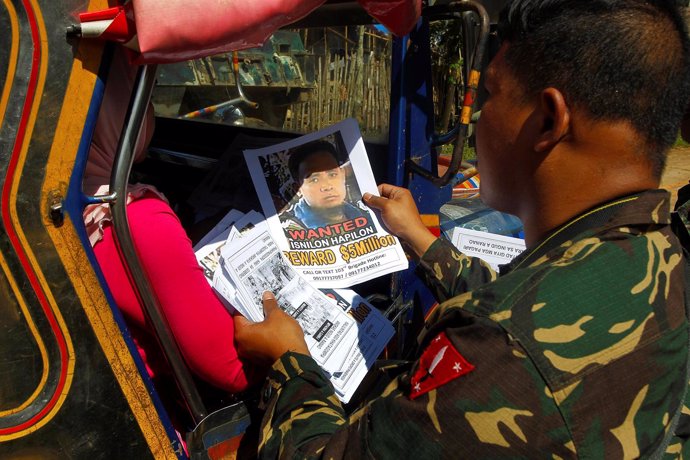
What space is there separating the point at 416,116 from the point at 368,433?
3.31 feet

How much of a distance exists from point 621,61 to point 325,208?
0.86m

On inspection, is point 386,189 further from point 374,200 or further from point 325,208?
point 325,208

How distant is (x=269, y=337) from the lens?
121cm

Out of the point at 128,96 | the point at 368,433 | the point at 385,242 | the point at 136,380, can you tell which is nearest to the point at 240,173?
the point at 385,242

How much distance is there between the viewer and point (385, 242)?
1500mm

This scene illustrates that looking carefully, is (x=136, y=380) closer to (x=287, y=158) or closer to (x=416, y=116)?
(x=287, y=158)

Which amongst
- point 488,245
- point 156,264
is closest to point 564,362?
point 156,264

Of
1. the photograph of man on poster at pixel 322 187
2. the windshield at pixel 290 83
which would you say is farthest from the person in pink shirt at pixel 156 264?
the windshield at pixel 290 83

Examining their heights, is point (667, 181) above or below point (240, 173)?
below

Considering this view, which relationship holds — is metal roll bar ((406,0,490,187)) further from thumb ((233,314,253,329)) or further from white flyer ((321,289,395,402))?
thumb ((233,314,253,329))

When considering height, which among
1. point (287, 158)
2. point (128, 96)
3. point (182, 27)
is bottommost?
point (287, 158)

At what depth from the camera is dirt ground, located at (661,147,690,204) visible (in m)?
A: 7.10

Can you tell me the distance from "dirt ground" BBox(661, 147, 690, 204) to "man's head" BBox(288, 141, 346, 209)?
6204 millimetres

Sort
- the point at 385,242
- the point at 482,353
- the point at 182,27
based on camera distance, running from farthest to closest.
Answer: the point at 385,242 → the point at 182,27 → the point at 482,353
